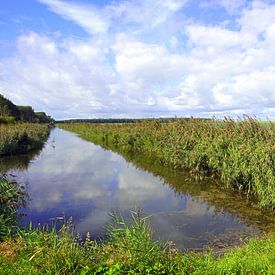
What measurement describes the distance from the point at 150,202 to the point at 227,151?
12.7 ft

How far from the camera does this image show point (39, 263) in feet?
16.0

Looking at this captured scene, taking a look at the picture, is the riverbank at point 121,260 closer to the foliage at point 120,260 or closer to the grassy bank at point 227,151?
the foliage at point 120,260

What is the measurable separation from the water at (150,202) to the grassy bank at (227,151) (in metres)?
0.59

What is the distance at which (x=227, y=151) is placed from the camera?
12883 mm

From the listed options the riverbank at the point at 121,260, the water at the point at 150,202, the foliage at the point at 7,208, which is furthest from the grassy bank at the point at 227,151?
the foliage at the point at 7,208

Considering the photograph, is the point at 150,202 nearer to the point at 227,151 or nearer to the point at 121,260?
the point at 227,151

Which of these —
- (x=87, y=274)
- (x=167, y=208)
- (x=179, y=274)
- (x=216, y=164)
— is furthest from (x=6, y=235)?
(x=216, y=164)

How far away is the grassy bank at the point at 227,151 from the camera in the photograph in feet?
34.0

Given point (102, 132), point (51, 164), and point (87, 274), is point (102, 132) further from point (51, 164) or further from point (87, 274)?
point (87, 274)

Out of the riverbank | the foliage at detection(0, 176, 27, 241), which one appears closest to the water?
the foliage at detection(0, 176, 27, 241)

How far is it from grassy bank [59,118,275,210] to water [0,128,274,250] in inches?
23.2

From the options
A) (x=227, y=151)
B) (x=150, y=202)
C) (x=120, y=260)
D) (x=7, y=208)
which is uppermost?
(x=227, y=151)

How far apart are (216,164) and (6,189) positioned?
792 centimetres

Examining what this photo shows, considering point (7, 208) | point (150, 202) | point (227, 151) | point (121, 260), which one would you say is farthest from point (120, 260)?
point (227, 151)
